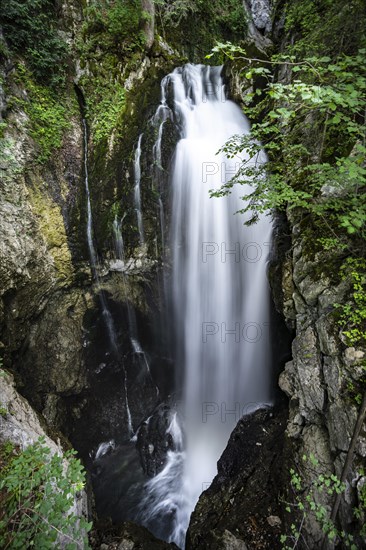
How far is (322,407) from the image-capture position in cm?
359

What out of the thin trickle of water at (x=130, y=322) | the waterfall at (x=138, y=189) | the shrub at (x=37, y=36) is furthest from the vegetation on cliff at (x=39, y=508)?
the shrub at (x=37, y=36)

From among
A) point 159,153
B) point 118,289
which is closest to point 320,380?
point 118,289

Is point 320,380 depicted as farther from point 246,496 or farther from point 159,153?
point 159,153

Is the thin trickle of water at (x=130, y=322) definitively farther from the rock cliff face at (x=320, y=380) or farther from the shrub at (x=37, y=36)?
the rock cliff face at (x=320, y=380)

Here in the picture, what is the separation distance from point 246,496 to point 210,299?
3706 mm

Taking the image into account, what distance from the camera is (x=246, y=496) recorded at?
4078 mm

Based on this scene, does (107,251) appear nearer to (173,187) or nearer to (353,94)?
(173,187)

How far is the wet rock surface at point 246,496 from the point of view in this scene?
3652 mm

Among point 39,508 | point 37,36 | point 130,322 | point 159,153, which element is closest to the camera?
point 39,508

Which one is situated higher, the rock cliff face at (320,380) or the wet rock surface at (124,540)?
the rock cliff face at (320,380)

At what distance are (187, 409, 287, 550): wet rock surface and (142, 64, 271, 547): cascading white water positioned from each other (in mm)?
1173

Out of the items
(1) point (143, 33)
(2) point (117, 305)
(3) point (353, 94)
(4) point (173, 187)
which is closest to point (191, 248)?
(4) point (173, 187)

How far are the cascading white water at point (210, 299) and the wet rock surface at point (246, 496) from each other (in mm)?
1173

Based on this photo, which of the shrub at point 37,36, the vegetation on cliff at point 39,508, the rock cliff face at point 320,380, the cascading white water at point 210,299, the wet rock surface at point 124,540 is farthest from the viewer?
the cascading white water at point 210,299
